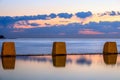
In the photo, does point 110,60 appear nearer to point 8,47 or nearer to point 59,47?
point 59,47

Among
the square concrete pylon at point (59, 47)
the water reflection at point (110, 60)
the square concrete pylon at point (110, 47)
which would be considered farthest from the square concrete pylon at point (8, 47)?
A: the square concrete pylon at point (110, 47)

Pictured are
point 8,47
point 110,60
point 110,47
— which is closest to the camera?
point 110,60

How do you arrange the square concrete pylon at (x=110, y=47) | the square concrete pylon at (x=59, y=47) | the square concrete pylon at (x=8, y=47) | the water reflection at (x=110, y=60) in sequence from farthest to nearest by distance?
1. the square concrete pylon at (x=110, y=47)
2. the square concrete pylon at (x=59, y=47)
3. the square concrete pylon at (x=8, y=47)
4. the water reflection at (x=110, y=60)

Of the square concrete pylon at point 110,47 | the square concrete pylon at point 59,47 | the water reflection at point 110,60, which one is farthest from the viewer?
the square concrete pylon at point 110,47

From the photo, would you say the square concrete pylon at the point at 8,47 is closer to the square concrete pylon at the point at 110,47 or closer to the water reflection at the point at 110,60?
the water reflection at the point at 110,60

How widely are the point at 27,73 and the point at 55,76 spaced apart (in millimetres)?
1438

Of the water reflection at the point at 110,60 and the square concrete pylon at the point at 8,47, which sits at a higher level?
the square concrete pylon at the point at 8,47

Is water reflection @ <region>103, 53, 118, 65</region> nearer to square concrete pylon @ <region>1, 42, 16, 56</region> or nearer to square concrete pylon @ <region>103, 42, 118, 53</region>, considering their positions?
square concrete pylon @ <region>103, 42, 118, 53</region>

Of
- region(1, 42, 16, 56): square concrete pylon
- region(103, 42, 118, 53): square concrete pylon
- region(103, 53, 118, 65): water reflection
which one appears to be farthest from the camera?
region(103, 42, 118, 53): square concrete pylon

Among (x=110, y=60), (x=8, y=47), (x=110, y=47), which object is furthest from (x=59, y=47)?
(x=110, y=60)

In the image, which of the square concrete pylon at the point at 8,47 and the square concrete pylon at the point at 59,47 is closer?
the square concrete pylon at the point at 8,47

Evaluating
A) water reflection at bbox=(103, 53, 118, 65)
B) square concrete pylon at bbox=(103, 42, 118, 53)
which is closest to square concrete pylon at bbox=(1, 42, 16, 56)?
water reflection at bbox=(103, 53, 118, 65)

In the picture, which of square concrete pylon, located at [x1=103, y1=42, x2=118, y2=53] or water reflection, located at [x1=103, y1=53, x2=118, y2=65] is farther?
square concrete pylon, located at [x1=103, y1=42, x2=118, y2=53]

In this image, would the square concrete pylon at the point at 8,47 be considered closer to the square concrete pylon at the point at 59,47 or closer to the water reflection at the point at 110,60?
the square concrete pylon at the point at 59,47
